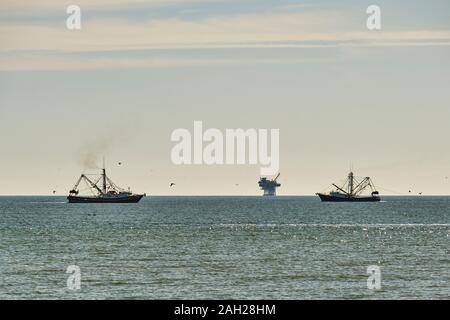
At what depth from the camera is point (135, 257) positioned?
342 feet

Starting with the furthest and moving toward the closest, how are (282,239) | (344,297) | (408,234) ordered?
(408,234)
(282,239)
(344,297)

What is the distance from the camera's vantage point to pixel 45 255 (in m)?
108

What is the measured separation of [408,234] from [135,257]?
63.8 metres

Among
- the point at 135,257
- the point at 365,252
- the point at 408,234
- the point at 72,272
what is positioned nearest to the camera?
the point at 72,272

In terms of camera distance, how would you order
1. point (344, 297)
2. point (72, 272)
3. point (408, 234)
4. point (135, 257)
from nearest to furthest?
point (344, 297), point (72, 272), point (135, 257), point (408, 234)
